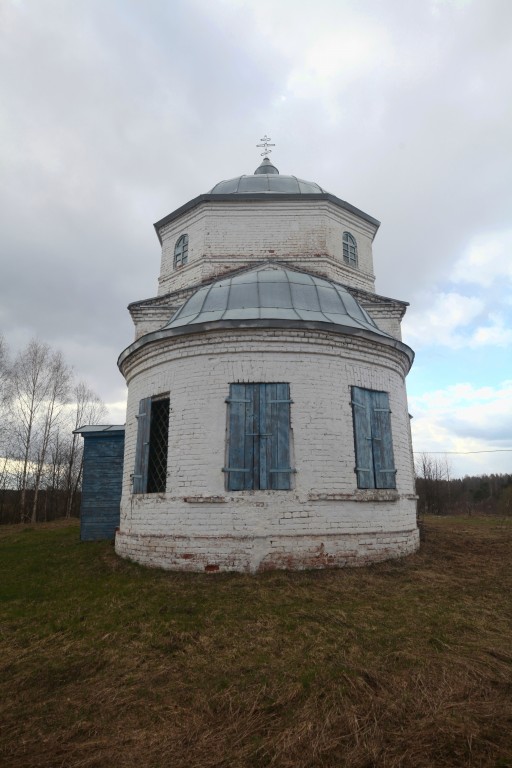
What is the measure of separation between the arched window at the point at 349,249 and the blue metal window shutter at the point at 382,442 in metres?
6.40

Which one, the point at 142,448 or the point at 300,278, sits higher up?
the point at 300,278

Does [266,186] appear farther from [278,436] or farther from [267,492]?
[267,492]

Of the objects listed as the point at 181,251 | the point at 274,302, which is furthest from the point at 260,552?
the point at 181,251

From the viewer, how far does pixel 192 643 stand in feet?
15.1

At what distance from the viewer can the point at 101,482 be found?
11516 millimetres

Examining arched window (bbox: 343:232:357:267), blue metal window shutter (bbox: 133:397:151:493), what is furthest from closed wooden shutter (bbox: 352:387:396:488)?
arched window (bbox: 343:232:357:267)

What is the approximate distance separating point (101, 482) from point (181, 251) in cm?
689

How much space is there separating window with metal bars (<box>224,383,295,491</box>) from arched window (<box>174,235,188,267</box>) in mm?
7221

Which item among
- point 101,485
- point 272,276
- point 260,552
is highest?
point 272,276

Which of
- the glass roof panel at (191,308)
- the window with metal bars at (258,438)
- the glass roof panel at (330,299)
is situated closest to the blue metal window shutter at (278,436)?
the window with metal bars at (258,438)

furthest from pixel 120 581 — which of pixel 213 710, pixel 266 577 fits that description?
pixel 213 710

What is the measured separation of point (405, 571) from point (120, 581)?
4249 millimetres

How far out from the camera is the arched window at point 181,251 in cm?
1380

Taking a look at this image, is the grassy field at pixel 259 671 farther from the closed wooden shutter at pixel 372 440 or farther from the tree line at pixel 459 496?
the tree line at pixel 459 496
